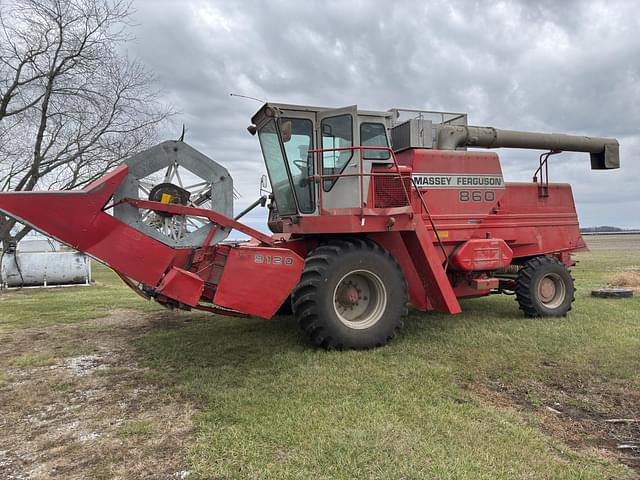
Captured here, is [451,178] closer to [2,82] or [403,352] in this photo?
[403,352]

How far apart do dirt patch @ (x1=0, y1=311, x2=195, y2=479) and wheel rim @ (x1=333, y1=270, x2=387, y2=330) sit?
232 cm

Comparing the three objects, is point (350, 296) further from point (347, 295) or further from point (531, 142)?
point (531, 142)

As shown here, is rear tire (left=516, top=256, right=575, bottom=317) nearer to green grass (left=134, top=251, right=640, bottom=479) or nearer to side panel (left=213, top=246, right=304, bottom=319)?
green grass (left=134, top=251, right=640, bottom=479)

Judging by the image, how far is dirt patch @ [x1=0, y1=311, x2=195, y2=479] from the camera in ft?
9.54

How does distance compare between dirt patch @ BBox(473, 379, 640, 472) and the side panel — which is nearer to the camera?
dirt patch @ BBox(473, 379, 640, 472)

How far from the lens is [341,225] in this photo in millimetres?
5523

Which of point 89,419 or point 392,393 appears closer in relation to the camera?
point 89,419

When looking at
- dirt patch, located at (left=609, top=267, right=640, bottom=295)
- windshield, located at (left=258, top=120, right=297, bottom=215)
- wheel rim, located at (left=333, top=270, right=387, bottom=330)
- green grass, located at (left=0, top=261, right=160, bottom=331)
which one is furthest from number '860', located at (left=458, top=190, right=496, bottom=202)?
dirt patch, located at (left=609, top=267, right=640, bottom=295)

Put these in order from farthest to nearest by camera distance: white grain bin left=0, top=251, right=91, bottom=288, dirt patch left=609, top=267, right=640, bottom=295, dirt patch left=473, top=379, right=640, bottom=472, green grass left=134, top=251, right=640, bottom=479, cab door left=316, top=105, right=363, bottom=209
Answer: white grain bin left=0, top=251, right=91, bottom=288 → dirt patch left=609, top=267, right=640, bottom=295 → cab door left=316, top=105, right=363, bottom=209 → dirt patch left=473, top=379, right=640, bottom=472 → green grass left=134, top=251, right=640, bottom=479

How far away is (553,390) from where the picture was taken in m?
4.24

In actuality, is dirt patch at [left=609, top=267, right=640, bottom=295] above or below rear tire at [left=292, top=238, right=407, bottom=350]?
below

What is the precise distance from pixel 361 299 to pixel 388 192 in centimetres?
144

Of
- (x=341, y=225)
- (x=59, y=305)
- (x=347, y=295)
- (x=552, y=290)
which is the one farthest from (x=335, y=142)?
(x=59, y=305)

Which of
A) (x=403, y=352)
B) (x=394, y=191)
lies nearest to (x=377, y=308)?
(x=403, y=352)
